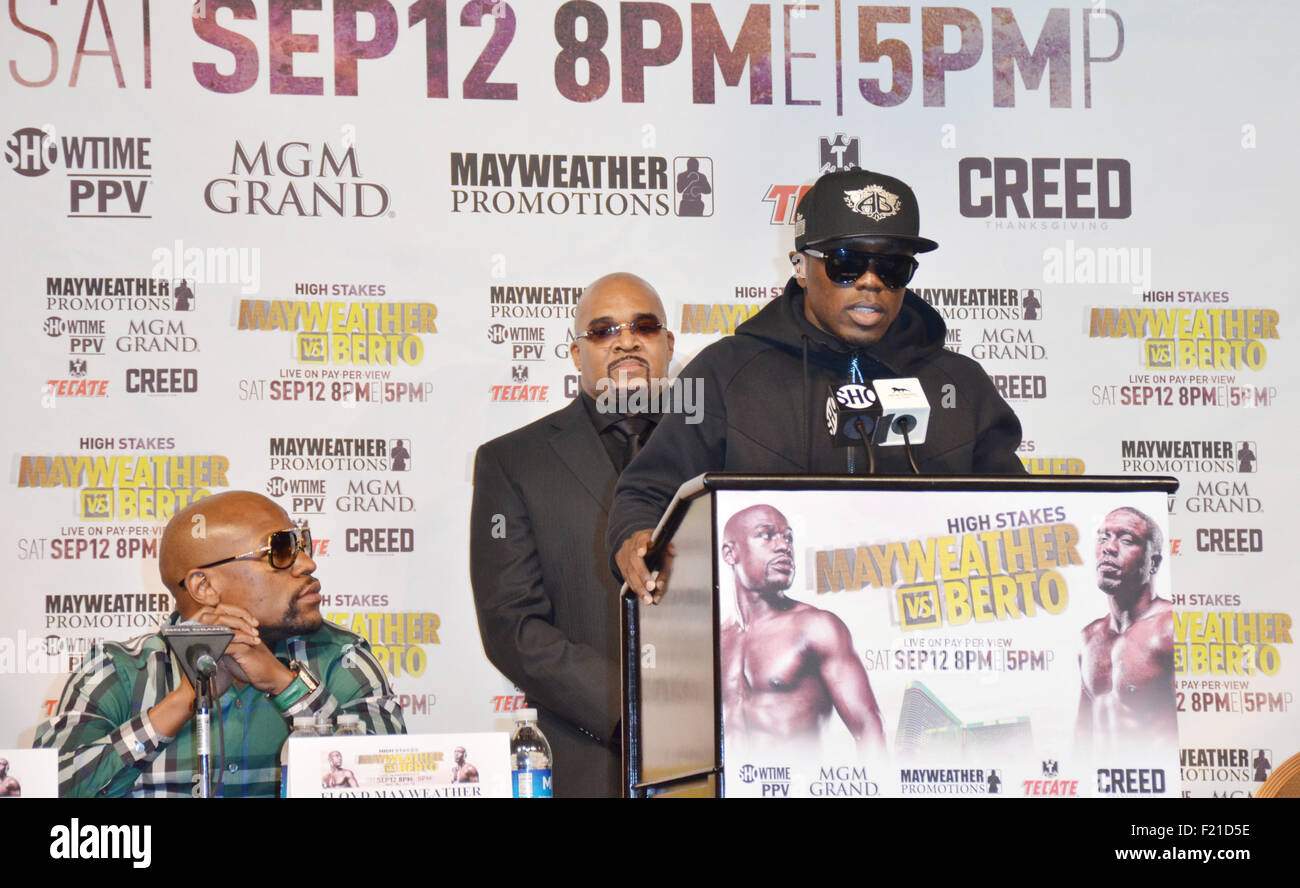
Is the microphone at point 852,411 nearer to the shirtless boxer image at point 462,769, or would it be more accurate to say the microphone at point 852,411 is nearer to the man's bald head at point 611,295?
the shirtless boxer image at point 462,769

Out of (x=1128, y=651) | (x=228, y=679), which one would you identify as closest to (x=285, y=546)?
(x=228, y=679)

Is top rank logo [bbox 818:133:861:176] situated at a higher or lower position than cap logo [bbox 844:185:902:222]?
higher

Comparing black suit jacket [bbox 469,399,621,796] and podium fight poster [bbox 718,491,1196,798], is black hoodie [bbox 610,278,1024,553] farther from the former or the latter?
black suit jacket [bbox 469,399,621,796]

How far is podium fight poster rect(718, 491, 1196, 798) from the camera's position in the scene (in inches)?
93.9

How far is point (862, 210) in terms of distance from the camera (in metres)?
3.44

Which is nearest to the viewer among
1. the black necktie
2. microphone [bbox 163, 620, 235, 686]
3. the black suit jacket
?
microphone [bbox 163, 620, 235, 686]

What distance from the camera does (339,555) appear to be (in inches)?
202

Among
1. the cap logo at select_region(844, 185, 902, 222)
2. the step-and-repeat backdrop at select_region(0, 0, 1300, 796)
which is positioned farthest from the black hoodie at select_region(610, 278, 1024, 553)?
the step-and-repeat backdrop at select_region(0, 0, 1300, 796)

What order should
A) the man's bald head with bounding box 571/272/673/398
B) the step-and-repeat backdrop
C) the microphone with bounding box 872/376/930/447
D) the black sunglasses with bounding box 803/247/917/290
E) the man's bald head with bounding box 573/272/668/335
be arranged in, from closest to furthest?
the microphone with bounding box 872/376/930/447 → the black sunglasses with bounding box 803/247/917/290 → the man's bald head with bounding box 571/272/673/398 → the man's bald head with bounding box 573/272/668/335 → the step-and-repeat backdrop

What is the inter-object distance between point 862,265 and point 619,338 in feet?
4.92

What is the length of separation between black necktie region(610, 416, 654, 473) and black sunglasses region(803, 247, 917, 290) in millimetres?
1242

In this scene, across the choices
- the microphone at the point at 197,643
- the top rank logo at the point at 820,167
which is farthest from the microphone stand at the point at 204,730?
the top rank logo at the point at 820,167

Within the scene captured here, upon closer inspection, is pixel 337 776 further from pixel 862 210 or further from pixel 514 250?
pixel 514 250

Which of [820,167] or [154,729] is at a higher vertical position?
[820,167]
